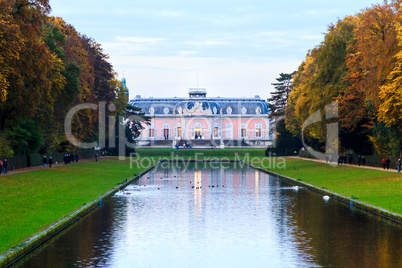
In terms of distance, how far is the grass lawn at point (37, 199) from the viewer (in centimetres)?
1599

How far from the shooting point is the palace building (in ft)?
463

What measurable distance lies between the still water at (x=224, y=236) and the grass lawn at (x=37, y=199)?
82cm

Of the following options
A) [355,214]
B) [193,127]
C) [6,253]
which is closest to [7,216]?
[6,253]

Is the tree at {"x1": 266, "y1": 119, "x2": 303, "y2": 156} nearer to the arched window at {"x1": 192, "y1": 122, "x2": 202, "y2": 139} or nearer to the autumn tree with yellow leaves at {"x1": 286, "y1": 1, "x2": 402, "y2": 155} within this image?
the autumn tree with yellow leaves at {"x1": 286, "y1": 1, "x2": 402, "y2": 155}

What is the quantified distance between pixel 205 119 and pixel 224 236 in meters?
125

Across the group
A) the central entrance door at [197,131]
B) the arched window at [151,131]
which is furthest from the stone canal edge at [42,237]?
the arched window at [151,131]

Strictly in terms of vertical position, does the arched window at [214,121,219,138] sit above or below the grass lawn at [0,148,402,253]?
above

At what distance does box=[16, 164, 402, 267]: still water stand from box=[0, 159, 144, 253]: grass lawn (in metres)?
0.82

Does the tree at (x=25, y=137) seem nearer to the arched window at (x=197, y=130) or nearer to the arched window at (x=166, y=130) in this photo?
the arched window at (x=197, y=130)

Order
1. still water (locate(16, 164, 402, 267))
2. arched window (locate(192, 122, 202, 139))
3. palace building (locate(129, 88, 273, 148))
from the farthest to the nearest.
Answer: arched window (locate(192, 122, 202, 139))
palace building (locate(129, 88, 273, 148))
still water (locate(16, 164, 402, 267))

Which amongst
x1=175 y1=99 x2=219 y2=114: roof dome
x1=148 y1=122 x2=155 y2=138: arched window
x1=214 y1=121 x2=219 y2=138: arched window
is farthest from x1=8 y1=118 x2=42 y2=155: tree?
x1=214 y1=121 x2=219 y2=138: arched window

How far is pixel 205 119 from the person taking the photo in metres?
141

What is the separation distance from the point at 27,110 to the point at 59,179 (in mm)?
4300

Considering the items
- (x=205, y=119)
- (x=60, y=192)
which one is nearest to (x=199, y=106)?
(x=205, y=119)
